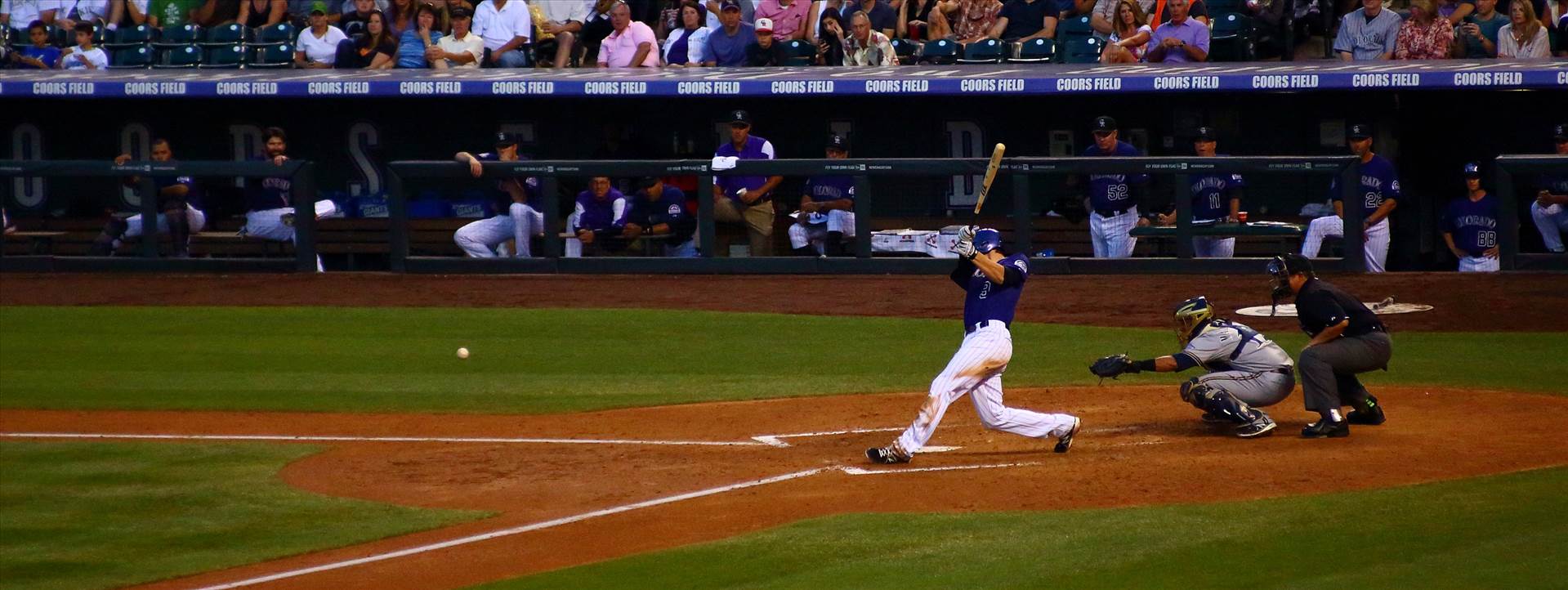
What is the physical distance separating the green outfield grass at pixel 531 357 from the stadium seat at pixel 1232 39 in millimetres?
4361

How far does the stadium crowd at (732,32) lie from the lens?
1570 centimetres

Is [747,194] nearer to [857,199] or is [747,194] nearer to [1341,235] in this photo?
[857,199]

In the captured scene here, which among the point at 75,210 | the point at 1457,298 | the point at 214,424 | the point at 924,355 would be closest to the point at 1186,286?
the point at 1457,298

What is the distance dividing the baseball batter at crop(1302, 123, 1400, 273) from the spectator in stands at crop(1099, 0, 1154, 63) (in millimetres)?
2551

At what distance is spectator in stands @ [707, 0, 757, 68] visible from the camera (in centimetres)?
1759

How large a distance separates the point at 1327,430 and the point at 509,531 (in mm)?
4321

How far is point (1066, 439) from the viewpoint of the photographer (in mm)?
9062

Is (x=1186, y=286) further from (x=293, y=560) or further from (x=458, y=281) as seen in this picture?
(x=293, y=560)

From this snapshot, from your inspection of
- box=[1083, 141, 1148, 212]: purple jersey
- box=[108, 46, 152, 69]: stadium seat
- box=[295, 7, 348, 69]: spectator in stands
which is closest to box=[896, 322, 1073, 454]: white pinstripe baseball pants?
box=[1083, 141, 1148, 212]: purple jersey

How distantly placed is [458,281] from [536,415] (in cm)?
569

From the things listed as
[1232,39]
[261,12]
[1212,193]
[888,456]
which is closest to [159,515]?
[888,456]

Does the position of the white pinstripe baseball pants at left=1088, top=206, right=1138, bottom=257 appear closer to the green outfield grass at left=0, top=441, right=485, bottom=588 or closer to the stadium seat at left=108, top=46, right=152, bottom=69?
the green outfield grass at left=0, top=441, right=485, bottom=588

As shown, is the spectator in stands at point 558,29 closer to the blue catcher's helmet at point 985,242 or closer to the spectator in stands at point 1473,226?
the spectator in stands at point 1473,226

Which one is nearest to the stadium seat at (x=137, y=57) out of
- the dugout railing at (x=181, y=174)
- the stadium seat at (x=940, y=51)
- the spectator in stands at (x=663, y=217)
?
the dugout railing at (x=181, y=174)
